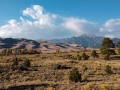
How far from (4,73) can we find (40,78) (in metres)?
7.08

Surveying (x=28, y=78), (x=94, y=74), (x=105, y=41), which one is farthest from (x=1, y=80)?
(x=105, y=41)

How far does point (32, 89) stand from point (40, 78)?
309 inches

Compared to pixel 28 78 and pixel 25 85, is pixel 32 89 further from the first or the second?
pixel 28 78

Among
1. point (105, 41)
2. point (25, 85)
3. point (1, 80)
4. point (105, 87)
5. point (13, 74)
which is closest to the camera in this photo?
point (105, 87)

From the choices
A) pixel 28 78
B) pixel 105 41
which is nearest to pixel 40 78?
pixel 28 78

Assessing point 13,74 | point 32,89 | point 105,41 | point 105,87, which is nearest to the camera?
point 105,87

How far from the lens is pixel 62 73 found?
45562 millimetres

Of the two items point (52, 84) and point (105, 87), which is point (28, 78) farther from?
point (105, 87)

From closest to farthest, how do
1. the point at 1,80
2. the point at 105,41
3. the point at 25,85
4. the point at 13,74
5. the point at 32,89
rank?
the point at 32,89, the point at 25,85, the point at 1,80, the point at 13,74, the point at 105,41

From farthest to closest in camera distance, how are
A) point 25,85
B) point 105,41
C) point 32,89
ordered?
point 105,41 → point 25,85 → point 32,89

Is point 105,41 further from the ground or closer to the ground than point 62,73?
further from the ground

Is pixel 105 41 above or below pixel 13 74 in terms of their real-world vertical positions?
above

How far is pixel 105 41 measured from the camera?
7994cm

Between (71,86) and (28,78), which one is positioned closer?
(71,86)
